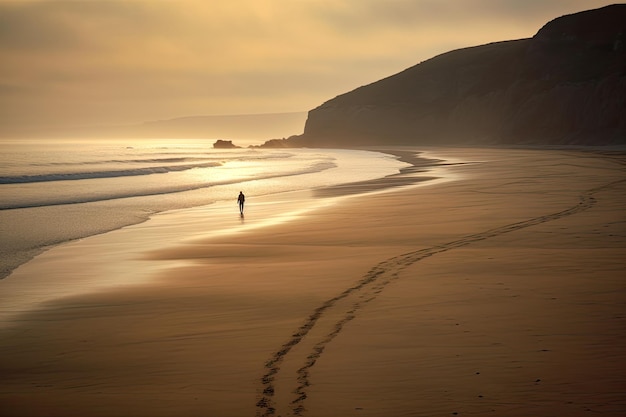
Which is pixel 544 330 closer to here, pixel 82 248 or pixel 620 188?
pixel 82 248

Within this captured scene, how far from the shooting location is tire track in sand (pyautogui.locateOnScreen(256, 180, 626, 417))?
713 cm

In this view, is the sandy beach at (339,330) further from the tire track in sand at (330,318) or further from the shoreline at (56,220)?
the shoreline at (56,220)

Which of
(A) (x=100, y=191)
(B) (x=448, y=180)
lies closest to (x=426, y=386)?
(B) (x=448, y=180)

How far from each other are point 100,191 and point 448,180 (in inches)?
852

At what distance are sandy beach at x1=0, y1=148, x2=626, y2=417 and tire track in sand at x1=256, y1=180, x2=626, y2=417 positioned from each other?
3 centimetres

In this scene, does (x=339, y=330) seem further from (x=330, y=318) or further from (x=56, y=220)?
(x=56, y=220)

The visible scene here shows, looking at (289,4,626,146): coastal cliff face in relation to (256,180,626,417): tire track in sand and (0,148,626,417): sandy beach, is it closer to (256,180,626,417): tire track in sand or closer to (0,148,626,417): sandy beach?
(256,180,626,417): tire track in sand

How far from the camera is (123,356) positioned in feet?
29.5

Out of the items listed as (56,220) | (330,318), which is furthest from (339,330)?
(56,220)

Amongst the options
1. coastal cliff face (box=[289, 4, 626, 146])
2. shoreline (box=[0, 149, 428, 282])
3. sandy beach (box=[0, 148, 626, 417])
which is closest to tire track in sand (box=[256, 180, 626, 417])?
sandy beach (box=[0, 148, 626, 417])

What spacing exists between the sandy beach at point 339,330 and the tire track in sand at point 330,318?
29 mm

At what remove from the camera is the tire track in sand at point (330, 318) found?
7.13 meters

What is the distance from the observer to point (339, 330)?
9562 millimetres

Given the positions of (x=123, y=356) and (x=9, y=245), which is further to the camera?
(x=9, y=245)
